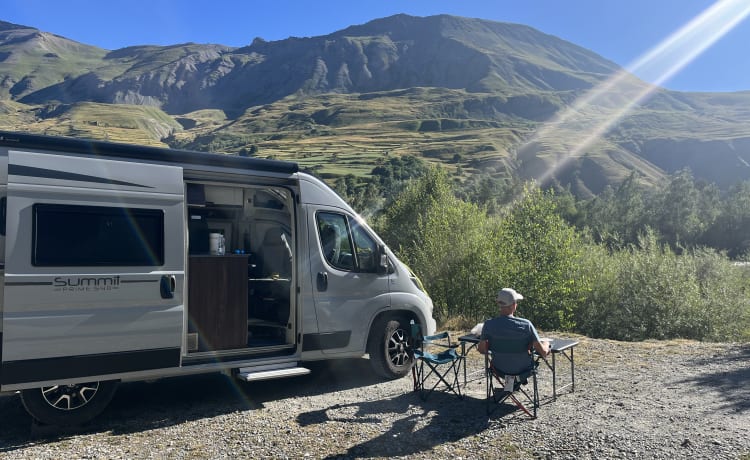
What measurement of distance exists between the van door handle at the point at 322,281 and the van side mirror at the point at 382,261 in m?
0.88

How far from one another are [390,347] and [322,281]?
1.53 meters

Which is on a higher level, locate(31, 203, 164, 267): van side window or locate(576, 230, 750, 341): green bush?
locate(31, 203, 164, 267): van side window

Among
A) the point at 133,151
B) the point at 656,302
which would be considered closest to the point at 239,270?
the point at 133,151

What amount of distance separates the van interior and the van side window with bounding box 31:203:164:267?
72cm

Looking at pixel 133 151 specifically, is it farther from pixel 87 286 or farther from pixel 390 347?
pixel 390 347

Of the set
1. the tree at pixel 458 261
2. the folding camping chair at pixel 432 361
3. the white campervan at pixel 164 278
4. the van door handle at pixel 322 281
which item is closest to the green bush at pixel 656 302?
the tree at pixel 458 261

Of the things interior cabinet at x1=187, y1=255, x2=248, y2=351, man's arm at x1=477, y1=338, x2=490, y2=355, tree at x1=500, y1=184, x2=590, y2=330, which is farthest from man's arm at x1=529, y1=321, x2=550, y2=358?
tree at x1=500, y1=184, x2=590, y2=330

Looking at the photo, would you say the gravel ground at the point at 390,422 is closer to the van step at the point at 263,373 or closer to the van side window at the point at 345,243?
the van step at the point at 263,373

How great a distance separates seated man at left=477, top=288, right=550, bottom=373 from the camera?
5.79m

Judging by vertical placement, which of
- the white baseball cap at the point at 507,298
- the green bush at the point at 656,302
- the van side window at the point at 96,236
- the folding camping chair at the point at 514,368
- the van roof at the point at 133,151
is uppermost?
the van roof at the point at 133,151

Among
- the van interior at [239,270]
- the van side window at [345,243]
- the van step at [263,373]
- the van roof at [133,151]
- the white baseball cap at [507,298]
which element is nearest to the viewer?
the van roof at [133,151]

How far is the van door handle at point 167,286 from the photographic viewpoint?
5820 millimetres

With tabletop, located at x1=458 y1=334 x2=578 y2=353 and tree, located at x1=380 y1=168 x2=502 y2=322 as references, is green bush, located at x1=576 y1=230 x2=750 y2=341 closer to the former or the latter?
tree, located at x1=380 y1=168 x2=502 y2=322

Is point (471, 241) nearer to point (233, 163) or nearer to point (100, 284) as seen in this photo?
point (233, 163)
